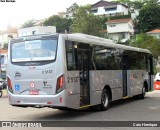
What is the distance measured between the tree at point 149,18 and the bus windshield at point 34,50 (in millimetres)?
92812

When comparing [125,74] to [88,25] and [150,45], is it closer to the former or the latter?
[88,25]

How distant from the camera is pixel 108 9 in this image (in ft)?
424

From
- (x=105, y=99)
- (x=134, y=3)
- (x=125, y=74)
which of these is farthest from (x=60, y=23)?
(x=105, y=99)

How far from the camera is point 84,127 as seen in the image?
10.3 m

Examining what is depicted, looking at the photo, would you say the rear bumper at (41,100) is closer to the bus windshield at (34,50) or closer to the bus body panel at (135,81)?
the bus windshield at (34,50)

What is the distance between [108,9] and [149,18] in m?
28.0

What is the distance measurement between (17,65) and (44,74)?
1.22 metres

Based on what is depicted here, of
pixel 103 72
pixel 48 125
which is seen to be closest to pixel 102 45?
pixel 103 72

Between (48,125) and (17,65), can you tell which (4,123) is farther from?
(17,65)

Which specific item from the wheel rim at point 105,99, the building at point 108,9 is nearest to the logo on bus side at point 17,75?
the wheel rim at point 105,99

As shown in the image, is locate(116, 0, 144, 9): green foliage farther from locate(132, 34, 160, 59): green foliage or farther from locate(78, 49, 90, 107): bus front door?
locate(78, 49, 90, 107): bus front door

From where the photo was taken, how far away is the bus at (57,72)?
11867 millimetres

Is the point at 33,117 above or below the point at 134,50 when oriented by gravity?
below

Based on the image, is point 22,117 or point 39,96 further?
point 22,117
